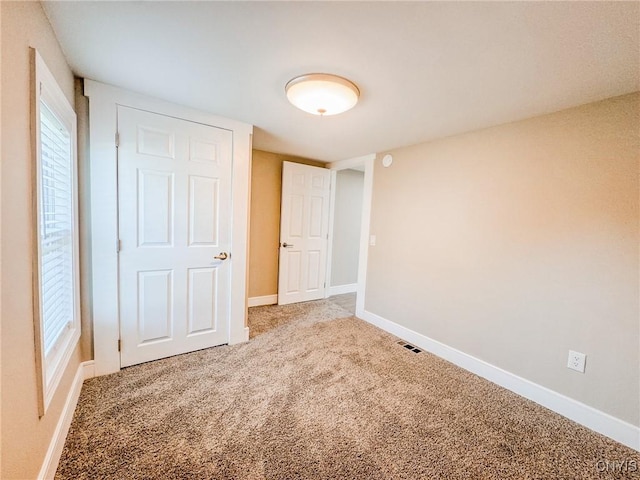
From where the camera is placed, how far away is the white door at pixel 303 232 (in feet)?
12.5

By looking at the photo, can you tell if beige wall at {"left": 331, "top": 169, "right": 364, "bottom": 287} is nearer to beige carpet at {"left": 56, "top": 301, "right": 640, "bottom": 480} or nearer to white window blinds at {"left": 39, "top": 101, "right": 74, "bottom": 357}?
beige carpet at {"left": 56, "top": 301, "right": 640, "bottom": 480}

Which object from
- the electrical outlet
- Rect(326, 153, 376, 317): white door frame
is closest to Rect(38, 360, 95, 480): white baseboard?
Rect(326, 153, 376, 317): white door frame

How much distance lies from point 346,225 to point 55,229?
12.2 feet

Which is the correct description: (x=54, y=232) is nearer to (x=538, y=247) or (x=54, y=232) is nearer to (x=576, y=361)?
(x=538, y=247)

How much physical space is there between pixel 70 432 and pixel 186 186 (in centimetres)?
175

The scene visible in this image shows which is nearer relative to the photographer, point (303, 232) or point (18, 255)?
point (18, 255)

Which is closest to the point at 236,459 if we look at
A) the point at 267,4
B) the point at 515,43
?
the point at 267,4

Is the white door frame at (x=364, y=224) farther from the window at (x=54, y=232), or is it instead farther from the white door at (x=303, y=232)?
the window at (x=54, y=232)

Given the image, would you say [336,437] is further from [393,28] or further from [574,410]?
[393,28]

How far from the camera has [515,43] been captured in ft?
4.11

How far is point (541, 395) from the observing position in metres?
1.95

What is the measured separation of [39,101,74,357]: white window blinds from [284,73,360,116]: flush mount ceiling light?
1307 millimetres

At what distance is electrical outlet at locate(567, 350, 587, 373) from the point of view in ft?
5.82

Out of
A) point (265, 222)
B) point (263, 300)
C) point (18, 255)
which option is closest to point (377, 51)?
point (18, 255)
